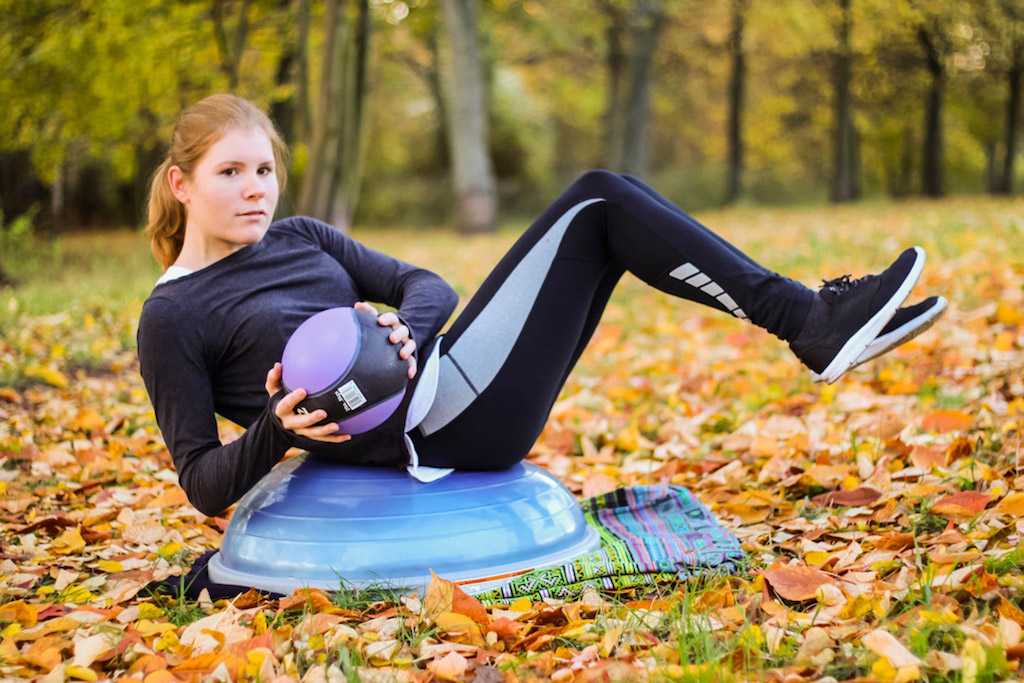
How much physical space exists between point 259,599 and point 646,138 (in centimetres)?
1860

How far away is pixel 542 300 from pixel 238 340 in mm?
898

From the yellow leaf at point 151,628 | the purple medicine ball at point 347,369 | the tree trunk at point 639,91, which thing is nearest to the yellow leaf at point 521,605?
the purple medicine ball at point 347,369

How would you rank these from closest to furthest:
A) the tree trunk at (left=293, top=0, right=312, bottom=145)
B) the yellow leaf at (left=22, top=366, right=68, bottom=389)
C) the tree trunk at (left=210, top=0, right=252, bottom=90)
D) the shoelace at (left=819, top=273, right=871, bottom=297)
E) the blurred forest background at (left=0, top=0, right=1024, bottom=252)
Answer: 1. the shoelace at (left=819, top=273, right=871, bottom=297)
2. the yellow leaf at (left=22, top=366, right=68, bottom=389)
3. the tree trunk at (left=293, top=0, right=312, bottom=145)
4. the blurred forest background at (left=0, top=0, right=1024, bottom=252)
5. the tree trunk at (left=210, top=0, right=252, bottom=90)

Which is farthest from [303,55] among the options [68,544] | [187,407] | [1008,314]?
[187,407]

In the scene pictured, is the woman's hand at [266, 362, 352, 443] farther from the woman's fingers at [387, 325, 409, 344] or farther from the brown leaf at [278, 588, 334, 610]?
the brown leaf at [278, 588, 334, 610]

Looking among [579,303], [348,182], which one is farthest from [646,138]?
[579,303]

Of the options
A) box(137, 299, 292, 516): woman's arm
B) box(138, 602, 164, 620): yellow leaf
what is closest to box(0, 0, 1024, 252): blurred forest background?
box(137, 299, 292, 516): woman's arm

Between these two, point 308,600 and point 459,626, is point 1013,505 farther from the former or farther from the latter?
point 308,600

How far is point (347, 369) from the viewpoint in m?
2.72

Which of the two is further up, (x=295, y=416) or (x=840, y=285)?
(x=840, y=285)

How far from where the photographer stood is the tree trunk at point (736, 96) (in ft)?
76.4

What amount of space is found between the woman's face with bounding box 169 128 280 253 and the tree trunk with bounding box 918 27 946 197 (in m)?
22.1

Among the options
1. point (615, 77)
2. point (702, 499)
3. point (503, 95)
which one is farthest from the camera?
point (503, 95)

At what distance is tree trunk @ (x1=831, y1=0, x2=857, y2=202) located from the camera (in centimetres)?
2150
